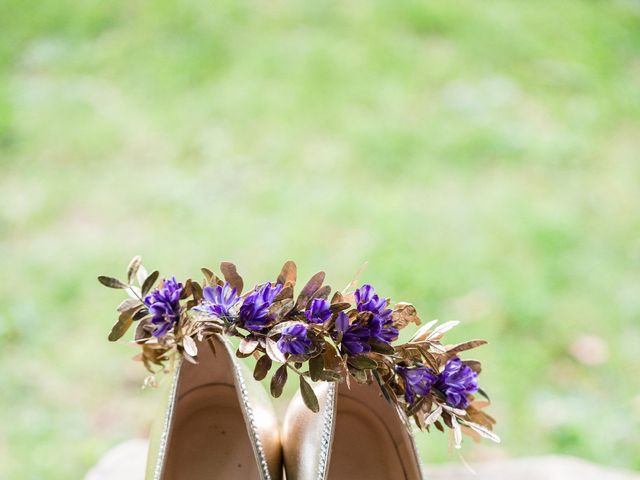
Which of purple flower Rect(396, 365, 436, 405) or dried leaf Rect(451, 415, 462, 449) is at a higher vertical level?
purple flower Rect(396, 365, 436, 405)

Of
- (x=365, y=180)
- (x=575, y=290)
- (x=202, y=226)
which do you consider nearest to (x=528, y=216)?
(x=575, y=290)

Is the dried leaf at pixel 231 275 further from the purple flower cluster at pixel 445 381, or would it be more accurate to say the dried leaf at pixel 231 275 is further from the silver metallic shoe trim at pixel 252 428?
the purple flower cluster at pixel 445 381

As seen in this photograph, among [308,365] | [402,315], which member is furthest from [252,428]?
[402,315]

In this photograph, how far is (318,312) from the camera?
0.81 m

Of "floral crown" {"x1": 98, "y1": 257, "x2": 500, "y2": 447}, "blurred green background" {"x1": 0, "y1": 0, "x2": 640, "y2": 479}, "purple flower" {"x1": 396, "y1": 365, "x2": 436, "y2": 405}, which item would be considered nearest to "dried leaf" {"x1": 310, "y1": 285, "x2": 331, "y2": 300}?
"floral crown" {"x1": 98, "y1": 257, "x2": 500, "y2": 447}

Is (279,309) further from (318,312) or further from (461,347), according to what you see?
(461,347)

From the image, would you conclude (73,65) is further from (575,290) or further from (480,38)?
(575,290)

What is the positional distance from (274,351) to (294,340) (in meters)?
0.02

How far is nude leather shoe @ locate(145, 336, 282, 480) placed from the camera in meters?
0.89

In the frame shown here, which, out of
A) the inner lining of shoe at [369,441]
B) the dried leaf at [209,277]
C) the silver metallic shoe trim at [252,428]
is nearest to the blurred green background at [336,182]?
the inner lining of shoe at [369,441]

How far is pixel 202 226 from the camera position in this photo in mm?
2430

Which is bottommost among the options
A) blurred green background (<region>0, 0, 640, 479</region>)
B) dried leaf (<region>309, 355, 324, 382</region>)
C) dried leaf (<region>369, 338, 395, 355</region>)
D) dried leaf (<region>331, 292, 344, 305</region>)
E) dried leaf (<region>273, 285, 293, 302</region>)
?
dried leaf (<region>309, 355, 324, 382</region>)

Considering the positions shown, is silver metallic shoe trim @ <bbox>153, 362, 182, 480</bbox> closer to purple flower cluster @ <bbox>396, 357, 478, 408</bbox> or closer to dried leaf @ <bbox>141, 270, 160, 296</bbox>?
dried leaf @ <bbox>141, 270, 160, 296</bbox>

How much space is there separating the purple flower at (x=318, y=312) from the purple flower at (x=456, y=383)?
132mm
